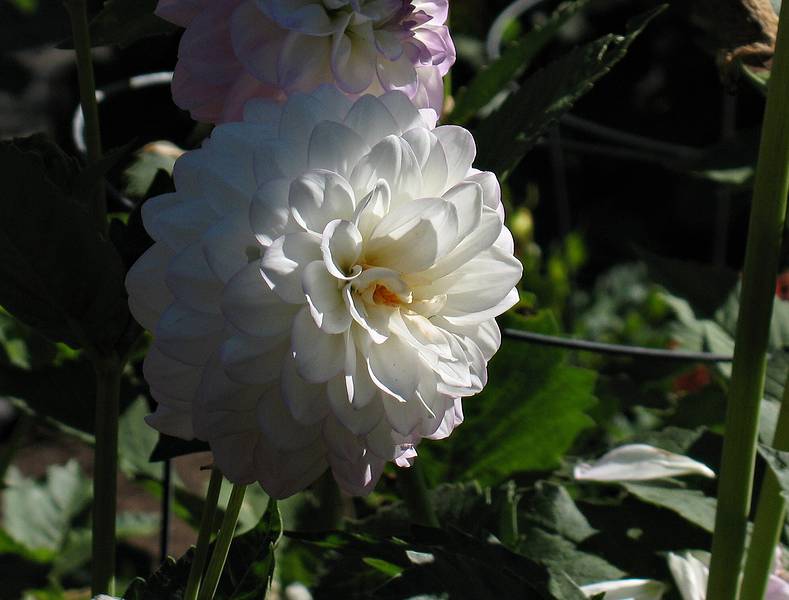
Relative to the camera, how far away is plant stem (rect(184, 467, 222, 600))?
1.40 ft

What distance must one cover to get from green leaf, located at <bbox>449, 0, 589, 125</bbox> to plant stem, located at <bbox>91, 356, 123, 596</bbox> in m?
0.33

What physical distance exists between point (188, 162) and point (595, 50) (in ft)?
0.81

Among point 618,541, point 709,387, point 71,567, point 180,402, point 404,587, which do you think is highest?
point 180,402

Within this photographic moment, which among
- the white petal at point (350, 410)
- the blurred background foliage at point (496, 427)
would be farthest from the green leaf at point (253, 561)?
the white petal at point (350, 410)

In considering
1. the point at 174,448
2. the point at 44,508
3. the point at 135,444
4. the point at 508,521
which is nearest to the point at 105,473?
the point at 174,448

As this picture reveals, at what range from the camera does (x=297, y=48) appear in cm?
43

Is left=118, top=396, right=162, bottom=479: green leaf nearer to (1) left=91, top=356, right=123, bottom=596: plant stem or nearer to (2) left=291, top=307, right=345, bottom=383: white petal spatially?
(1) left=91, top=356, right=123, bottom=596: plant stem

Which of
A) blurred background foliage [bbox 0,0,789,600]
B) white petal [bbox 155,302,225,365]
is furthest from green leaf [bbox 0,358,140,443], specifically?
white petal [bbox 155,302,225,365]

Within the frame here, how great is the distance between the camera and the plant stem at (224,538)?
42 cm

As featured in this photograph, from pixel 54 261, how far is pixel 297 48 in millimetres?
141

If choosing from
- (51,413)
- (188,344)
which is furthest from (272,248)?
(51,413)

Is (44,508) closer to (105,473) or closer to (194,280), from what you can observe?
(105,473)

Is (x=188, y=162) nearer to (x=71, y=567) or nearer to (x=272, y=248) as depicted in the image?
(x=272, y=248)

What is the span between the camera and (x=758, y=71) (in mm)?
544
